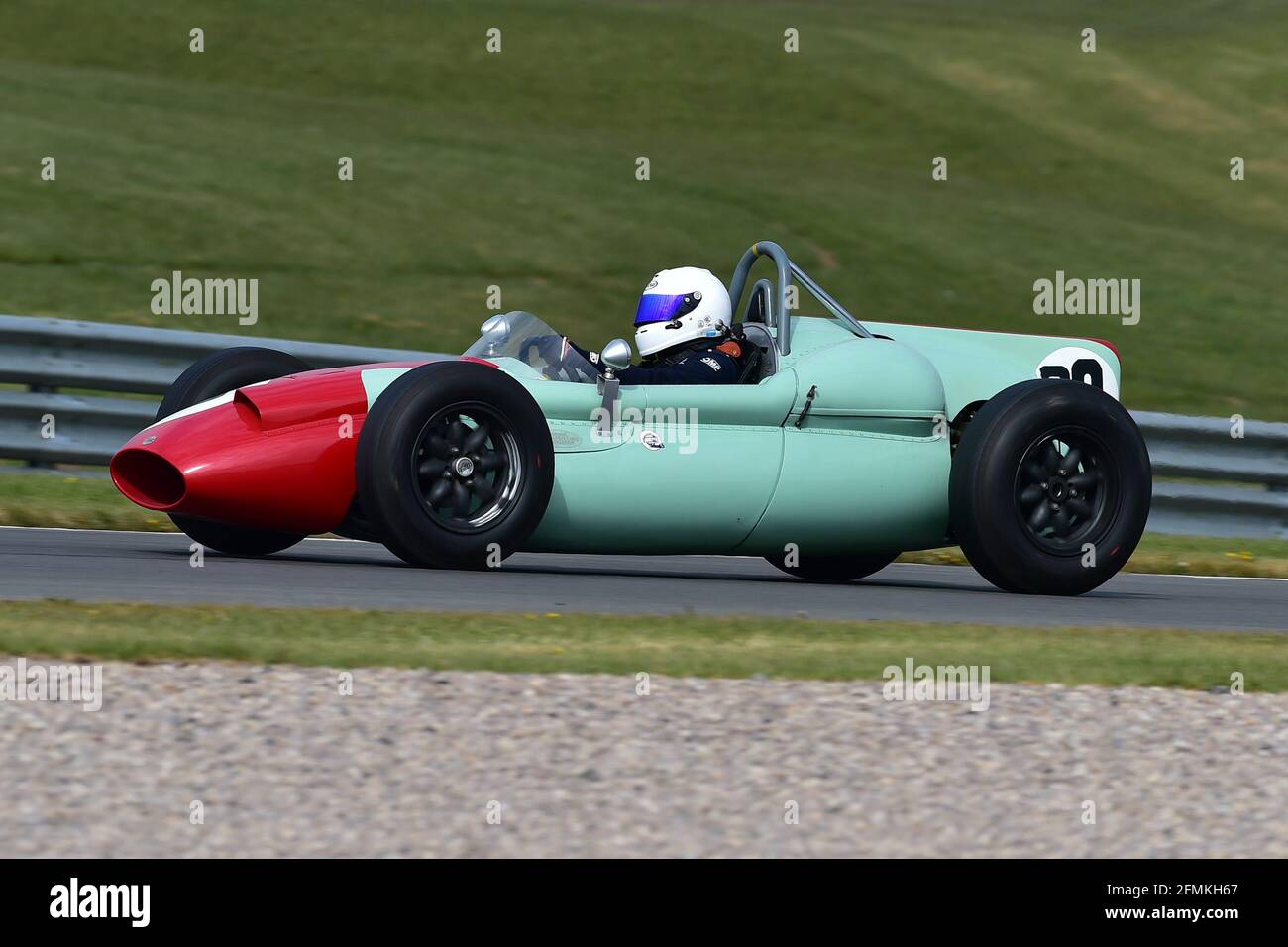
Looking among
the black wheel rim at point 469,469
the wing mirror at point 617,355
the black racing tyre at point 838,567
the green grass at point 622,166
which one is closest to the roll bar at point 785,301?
the wing mirror at point 617,355

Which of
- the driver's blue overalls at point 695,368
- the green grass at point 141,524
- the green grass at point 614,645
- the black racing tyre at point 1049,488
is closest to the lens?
the green grass at point 614,645

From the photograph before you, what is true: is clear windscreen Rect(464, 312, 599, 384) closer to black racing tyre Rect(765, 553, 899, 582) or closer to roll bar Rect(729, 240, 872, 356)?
roll bar Rect(729, 240, 872, 356)

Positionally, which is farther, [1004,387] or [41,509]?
[41,509]

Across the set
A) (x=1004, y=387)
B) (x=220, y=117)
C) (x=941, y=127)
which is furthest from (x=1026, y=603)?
(x=941, y=127)

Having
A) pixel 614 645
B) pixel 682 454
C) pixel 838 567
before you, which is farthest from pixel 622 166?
pixel 614 645

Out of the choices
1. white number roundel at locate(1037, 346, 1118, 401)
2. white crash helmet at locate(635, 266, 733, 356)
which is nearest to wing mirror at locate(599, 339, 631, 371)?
white crash helmet at locate(635, 266, 733, 356)

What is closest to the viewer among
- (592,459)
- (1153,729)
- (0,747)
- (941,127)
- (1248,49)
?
(0,747)

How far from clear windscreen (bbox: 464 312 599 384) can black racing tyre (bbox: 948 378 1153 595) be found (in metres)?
1.61

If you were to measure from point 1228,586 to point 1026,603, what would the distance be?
85.4 inches

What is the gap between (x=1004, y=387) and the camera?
8219 mm

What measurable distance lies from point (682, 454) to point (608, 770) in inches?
115

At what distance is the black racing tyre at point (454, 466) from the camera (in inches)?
273

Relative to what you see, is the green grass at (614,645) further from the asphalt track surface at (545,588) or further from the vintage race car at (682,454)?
the vintage race car at (682,454)
